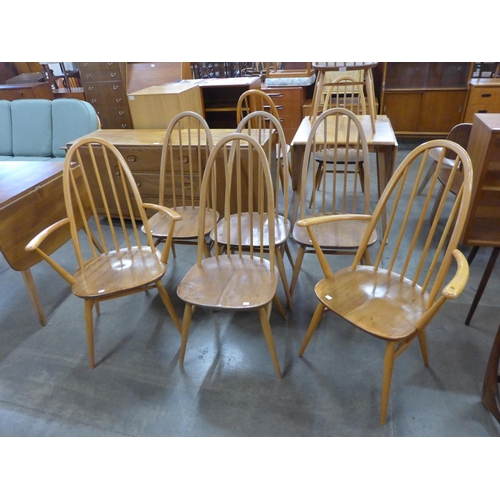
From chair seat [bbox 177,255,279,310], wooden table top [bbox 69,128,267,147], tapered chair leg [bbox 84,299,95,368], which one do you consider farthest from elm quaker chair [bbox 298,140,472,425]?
wooden table top [bbox 69,128,267,147]

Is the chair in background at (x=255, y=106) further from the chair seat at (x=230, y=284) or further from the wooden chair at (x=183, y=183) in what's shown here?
the chair seat at (x=230, y=284)

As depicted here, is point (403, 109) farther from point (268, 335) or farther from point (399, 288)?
point (268, 335)

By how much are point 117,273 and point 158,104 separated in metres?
1.53

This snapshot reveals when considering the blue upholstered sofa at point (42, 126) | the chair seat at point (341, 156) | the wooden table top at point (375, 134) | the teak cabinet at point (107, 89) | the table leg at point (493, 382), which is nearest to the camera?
the table leg at point (493, 382)

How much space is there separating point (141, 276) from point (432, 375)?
136 cm

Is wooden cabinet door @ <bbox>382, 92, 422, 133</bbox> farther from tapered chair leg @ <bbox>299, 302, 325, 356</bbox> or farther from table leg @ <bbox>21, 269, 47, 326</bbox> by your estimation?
table leg @ <bbox>21, 269, 47, 326</bbox>

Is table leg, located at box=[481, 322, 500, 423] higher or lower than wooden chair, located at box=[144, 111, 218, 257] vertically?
lower

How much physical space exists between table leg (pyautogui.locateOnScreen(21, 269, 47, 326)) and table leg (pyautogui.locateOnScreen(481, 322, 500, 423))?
2.13m

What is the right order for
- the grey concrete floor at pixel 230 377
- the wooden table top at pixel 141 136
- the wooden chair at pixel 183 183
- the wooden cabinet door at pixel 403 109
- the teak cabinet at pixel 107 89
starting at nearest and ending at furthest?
the grey concrete floor at pixel 230 377 < the wooden chair at pixel 183 183 < the wooden table top at pixel 141 136 < the teak cabinet at pixel 107 89 < the wooden cabinet door at pixel 403 109

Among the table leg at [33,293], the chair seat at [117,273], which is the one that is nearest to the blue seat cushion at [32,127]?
the table leg at [33,293]

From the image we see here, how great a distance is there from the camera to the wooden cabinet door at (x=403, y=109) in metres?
4.05

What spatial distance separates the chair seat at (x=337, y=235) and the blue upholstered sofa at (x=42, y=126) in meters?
2.24

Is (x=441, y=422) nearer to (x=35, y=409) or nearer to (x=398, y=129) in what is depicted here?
(x=35, y=409)

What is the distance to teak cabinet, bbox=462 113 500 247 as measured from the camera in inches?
63.3
